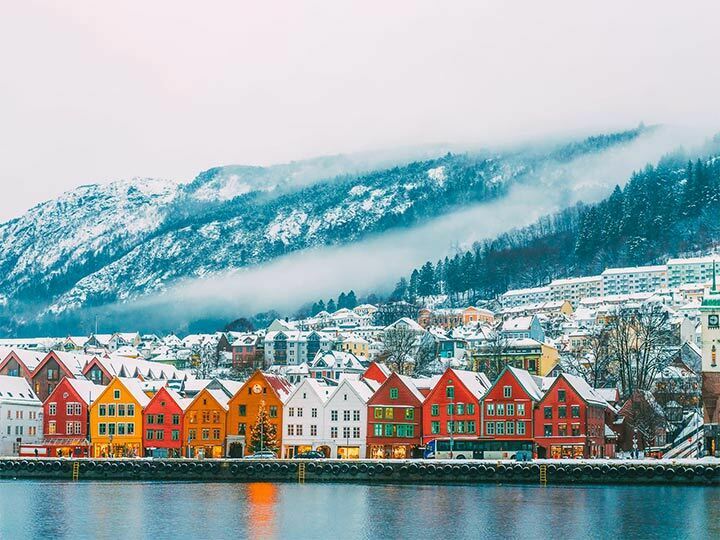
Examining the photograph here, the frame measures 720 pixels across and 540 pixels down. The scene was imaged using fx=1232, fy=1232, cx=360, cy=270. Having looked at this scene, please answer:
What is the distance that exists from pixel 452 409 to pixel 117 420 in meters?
38.6

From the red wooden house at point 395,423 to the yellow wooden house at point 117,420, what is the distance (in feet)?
88.6

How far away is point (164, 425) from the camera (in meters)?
136

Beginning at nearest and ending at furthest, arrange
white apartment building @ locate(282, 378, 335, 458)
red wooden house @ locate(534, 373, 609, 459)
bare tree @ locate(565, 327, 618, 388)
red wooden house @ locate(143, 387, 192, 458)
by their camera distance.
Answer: red wooden house @ locate(534, 373, 609, 459), white apartment building @ locate(282, 378, 335, 458), red wooden house @ locate(143, 387, 192, 458), bare tree @ locate(565, 327, 618, 388)

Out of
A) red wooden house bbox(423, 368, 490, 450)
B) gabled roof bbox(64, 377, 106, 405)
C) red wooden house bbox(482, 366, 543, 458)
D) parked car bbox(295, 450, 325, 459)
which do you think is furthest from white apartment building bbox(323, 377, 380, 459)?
gabled roof bbox(64, 377, 106, 405)

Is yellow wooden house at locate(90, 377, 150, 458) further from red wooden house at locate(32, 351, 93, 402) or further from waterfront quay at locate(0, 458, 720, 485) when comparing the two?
red wooden house at locate(32, 351, 93, 402)

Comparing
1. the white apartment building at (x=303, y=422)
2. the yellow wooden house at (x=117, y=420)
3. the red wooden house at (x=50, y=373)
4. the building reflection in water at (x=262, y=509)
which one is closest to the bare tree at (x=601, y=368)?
the white apartment building at (x=303, y=422)

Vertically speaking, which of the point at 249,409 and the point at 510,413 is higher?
the point at 249,409

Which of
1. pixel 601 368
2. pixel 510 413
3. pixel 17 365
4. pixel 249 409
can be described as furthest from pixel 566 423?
pixel 17 365

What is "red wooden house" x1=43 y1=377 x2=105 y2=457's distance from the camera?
14062 cm

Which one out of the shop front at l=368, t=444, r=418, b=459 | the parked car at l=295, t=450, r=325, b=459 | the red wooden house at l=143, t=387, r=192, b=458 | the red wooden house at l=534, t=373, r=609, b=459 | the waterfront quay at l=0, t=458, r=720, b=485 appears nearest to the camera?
the waterfront quay at l=0, t=458, r=720, b=485

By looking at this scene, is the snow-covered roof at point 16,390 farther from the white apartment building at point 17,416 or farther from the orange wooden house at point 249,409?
the orange wooden house at point 249,409

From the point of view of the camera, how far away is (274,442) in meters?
130

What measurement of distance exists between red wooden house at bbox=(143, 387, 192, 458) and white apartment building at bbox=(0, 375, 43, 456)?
15.1m

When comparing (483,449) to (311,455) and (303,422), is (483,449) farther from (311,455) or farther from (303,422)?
(303,422)
